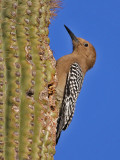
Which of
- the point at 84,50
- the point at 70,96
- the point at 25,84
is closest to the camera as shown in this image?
the point at 25,84

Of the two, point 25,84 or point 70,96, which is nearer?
point 25,84

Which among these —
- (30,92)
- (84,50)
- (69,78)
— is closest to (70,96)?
(69,78)

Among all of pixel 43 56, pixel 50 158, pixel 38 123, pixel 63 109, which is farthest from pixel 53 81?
pixel 63 109

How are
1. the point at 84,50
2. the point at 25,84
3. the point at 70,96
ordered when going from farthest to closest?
1. the point at 84,50
2. the point at 70,96
3. the point at 25,84

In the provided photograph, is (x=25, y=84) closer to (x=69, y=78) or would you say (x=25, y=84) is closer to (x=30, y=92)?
(x=30, y=92)

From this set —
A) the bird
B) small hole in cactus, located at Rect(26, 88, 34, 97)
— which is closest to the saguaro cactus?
small hole in cactus, located at Rect(26, 88, 34, 97)

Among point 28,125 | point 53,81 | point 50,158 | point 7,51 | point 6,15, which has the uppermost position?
point 6,15

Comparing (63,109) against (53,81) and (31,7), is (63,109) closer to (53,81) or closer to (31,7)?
(53,81)

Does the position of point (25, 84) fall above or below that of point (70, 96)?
above
